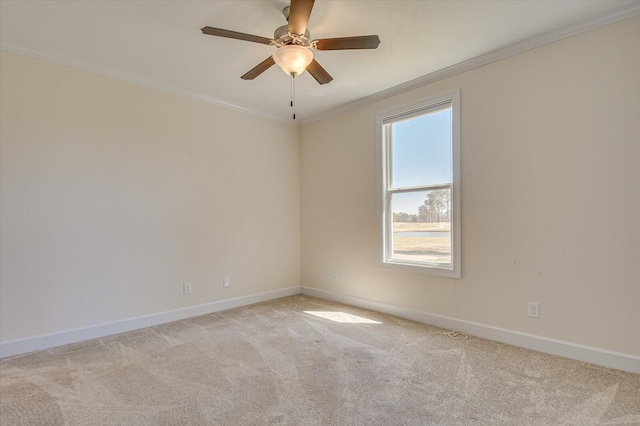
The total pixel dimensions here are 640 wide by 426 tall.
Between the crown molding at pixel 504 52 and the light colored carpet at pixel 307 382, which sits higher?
the crown molding at pixel 504 52

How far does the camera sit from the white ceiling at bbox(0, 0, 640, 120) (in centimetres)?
226

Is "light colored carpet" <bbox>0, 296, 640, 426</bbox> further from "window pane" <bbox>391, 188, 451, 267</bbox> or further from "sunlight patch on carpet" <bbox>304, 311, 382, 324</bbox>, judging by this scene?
"window pane" <bbox>391, 188, 451, 267</bbox>

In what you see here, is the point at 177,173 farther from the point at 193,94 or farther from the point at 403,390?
the point at 403,390

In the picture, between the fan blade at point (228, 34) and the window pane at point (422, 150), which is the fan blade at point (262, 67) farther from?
the window pane at point (422, 150)

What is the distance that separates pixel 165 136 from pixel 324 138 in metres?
2.03

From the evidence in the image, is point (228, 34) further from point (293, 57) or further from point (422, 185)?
point (422, 185)

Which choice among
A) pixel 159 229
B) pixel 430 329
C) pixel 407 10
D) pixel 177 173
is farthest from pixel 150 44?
pixel 430 329

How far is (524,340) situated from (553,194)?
1.25 metres

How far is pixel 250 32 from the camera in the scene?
2.58m

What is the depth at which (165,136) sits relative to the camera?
361 cm

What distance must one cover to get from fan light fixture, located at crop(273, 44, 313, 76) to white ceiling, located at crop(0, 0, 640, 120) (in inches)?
12.7

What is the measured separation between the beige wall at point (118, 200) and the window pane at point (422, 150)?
70.4 inches

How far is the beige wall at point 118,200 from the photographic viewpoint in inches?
109

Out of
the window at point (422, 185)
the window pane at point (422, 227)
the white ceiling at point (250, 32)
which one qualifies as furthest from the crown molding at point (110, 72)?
the window pane at point (422, 227)
